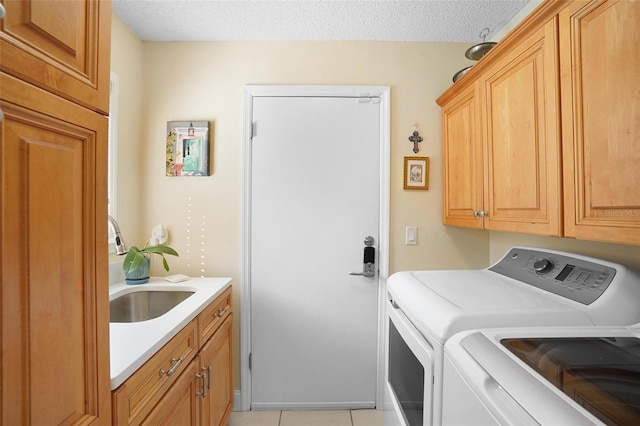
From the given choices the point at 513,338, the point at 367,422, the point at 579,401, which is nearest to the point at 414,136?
the point at 513,338

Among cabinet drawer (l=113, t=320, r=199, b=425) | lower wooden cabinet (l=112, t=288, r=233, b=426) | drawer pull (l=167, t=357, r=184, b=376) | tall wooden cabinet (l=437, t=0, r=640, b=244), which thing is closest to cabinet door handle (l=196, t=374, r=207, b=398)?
lower wooden cabinet (l=112, t=288, r=233, b=426)

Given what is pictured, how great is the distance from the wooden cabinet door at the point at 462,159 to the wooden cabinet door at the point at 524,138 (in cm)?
9

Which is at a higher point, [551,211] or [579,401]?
[551,211]

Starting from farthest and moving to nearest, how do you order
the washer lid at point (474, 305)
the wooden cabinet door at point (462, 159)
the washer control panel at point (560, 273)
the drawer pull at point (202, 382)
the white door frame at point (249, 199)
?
the white door frame at point (249, 199) < the wooden cabinet door at point (462, 159) < the drawer pull at point (202, 382) < the washer control panel at point (560, 273) < the washer lid at point (474, 305)

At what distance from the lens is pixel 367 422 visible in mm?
1937

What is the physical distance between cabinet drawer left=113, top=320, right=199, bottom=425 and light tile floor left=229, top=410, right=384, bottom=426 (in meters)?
0.93

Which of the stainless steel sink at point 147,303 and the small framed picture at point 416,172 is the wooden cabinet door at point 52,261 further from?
the small framed picture at point 416,172

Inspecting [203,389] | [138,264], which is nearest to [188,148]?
[138,264]

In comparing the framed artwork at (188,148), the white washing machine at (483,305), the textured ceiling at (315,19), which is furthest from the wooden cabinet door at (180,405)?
the textured ceiling at (315,19)

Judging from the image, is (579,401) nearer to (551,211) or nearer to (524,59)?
(551,211)

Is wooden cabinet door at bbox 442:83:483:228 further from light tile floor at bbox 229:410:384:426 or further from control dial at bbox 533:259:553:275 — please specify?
light tile floor at bbox 229:410:384:426

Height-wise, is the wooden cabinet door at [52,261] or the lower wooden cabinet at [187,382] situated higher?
the wooden cabinet door at [52,261]

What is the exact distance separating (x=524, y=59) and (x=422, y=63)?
36.6 inches

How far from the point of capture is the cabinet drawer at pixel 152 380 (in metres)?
0.86
